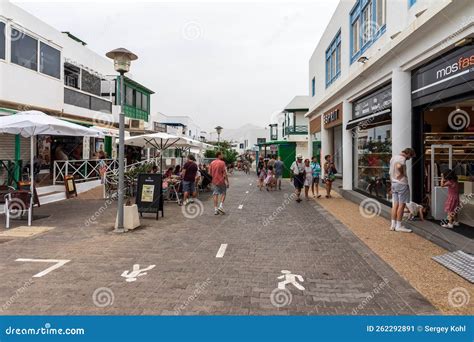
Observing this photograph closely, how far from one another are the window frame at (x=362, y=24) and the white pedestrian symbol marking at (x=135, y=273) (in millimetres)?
9216

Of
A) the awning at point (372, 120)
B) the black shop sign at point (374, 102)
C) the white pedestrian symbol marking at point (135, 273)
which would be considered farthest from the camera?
the black shop sign at point (374, 102)

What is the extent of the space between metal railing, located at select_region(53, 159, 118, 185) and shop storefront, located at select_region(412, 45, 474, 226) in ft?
34.0

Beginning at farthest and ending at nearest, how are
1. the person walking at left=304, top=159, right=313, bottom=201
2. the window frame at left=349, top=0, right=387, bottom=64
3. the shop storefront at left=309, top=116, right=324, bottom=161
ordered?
1. the shop storefront at left=309, top=116, right=324, bottom=161
2. the person walking at left=304, top=159, right=313, bottom=201
3. the window frame at left=349, top=0, right=387, bottom=64

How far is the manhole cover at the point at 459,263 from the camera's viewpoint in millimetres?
4971

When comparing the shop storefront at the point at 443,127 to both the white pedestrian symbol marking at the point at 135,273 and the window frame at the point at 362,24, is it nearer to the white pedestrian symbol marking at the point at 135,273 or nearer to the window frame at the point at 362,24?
the window frame at the point at 362,24

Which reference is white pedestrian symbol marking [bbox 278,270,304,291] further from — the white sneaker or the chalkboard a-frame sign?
A: the chalkboard a-frame sign

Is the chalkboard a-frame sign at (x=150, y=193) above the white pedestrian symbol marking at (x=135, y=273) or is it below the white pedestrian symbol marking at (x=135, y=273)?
above

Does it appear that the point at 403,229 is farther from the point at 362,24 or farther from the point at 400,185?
the point at 362,24

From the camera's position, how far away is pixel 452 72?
6871 millimetres

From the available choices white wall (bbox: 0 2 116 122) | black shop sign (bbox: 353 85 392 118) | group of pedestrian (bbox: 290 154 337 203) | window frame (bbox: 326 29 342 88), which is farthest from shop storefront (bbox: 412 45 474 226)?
white wall (bbox: 0 2 116 122)

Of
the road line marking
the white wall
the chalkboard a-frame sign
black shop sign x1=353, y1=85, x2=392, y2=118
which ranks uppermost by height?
the white wall

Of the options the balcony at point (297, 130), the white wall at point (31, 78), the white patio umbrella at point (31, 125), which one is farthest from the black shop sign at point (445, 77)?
the balcony at point (297, 130)

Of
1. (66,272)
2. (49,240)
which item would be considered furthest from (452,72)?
(49,240)

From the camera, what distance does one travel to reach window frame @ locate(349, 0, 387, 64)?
10.9 metres
